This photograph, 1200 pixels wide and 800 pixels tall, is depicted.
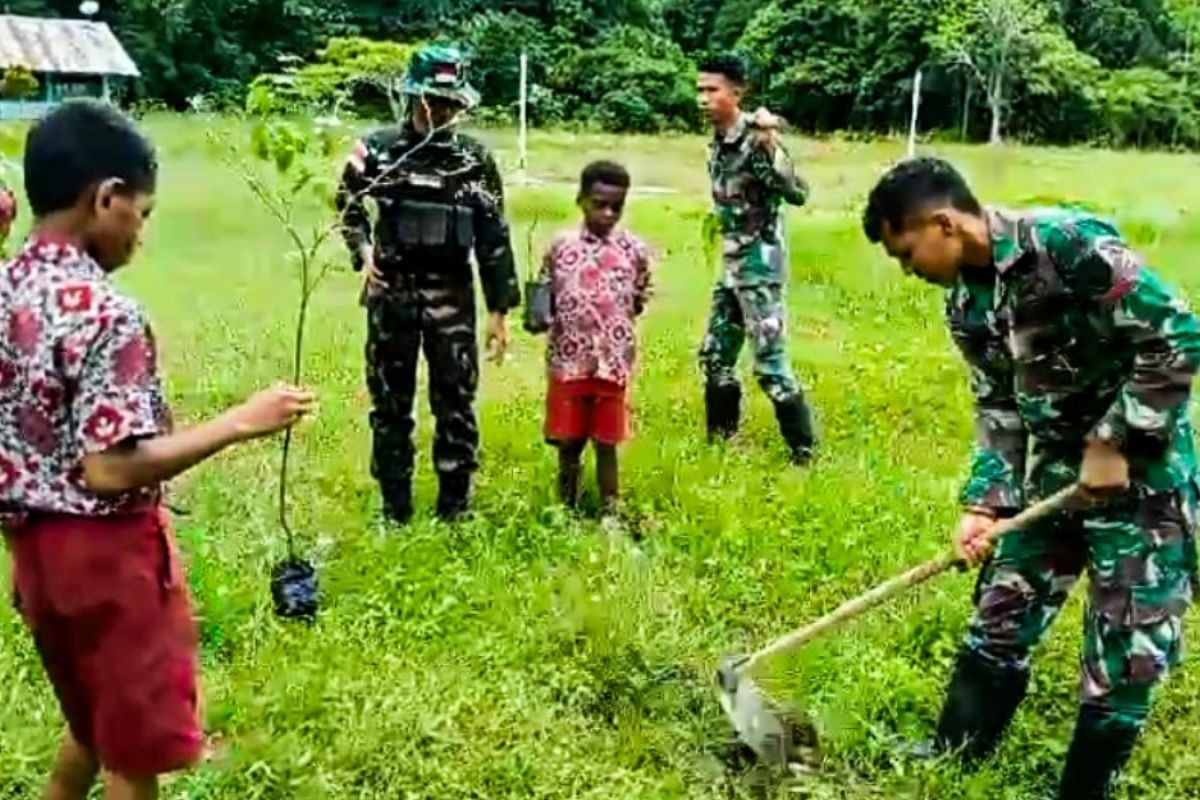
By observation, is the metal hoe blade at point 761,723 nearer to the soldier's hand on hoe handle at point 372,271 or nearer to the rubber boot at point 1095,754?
the rubber boot at point 1095,754

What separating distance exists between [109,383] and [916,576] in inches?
76.3

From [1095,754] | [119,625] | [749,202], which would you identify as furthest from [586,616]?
[749,202]

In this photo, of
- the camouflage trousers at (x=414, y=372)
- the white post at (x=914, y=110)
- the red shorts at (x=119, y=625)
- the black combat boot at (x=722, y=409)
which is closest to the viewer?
the red shorts at (x=119, y=625)

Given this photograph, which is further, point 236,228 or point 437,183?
point 236,228

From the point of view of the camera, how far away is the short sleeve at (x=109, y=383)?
7.99 feet

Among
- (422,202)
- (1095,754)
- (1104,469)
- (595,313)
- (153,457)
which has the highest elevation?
(422,202)

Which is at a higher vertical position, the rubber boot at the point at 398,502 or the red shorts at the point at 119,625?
the red shorts at the point at 119,625

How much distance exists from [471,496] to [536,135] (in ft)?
76.6

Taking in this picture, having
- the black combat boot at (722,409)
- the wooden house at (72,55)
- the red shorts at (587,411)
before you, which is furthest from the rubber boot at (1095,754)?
the wooden house at (72,55)

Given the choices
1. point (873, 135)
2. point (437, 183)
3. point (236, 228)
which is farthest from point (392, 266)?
point (873, 135)

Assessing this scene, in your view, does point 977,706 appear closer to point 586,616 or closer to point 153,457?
point 586,616

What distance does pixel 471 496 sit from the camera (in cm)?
559

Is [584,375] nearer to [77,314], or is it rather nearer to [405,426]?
[405,426]

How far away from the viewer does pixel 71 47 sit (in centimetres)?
3169
